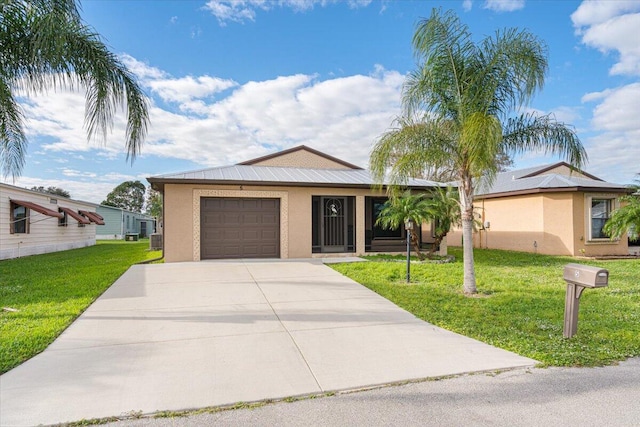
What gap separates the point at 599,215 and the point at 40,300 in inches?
738

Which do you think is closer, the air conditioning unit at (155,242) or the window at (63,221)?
the air conditioning unit at (155,242)

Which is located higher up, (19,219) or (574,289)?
(19,219)

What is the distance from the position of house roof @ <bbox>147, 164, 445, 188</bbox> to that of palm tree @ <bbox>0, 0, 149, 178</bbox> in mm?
5726

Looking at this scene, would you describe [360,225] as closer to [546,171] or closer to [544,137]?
[544,137]

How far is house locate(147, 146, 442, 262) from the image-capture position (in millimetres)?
11742

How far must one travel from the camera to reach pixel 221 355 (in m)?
3.94

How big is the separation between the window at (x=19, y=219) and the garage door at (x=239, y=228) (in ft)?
31.2

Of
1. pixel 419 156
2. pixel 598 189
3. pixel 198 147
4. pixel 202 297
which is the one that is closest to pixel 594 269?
pixel 419 156

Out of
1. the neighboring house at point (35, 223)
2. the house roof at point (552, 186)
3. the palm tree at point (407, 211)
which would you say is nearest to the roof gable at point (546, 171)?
the house roof at point (552, 186)

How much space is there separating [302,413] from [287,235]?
10.0 m

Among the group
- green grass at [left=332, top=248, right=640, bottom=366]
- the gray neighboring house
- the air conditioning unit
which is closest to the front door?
green grass at [left=332, top=248, right=640, bottom=366]

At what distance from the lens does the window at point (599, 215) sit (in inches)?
567

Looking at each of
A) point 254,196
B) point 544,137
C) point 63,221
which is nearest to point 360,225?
point 254,196

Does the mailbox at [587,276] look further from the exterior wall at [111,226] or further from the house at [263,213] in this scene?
the exterior wall at [111,226]
